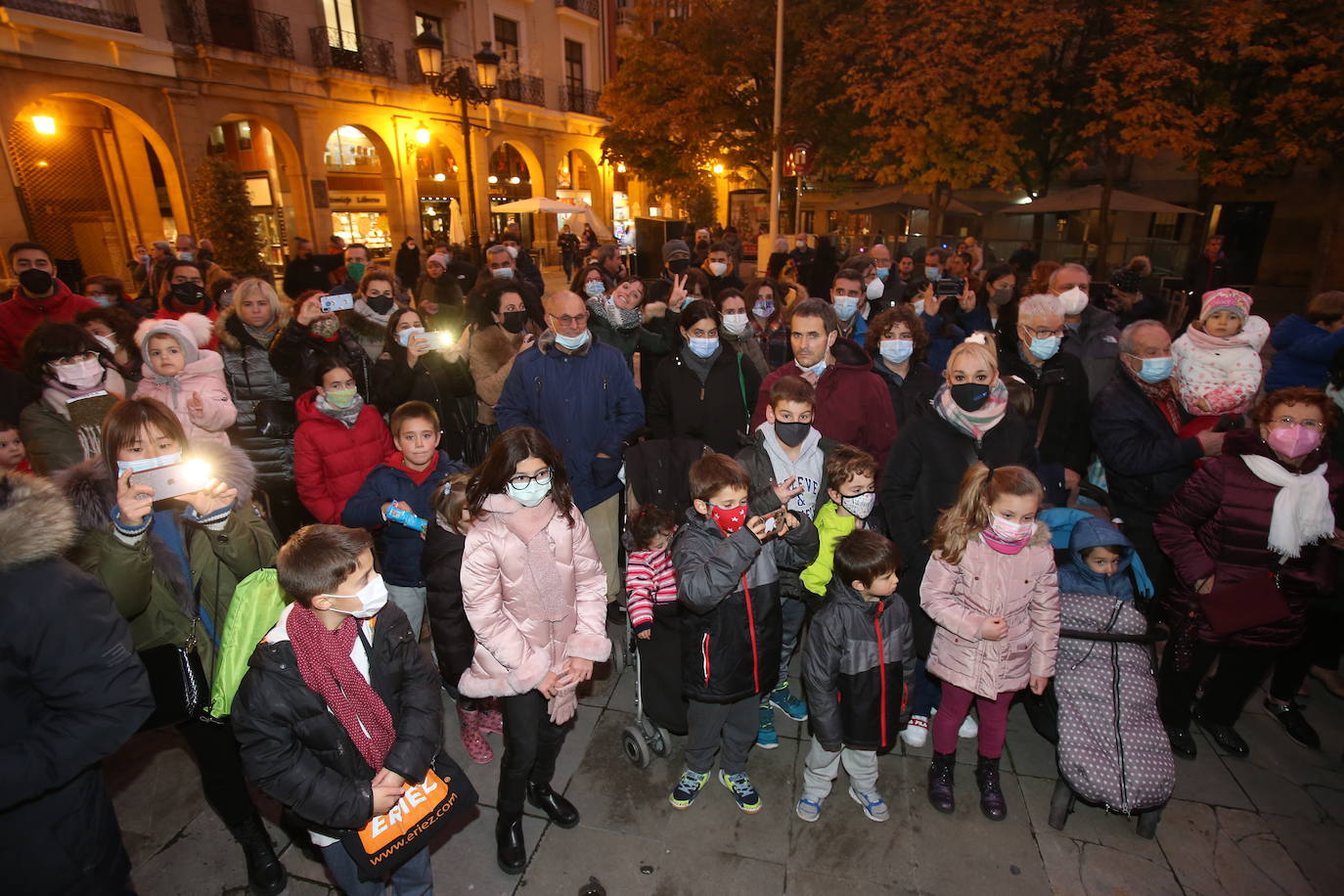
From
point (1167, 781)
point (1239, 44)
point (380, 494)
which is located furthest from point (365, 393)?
point (1239, 44)

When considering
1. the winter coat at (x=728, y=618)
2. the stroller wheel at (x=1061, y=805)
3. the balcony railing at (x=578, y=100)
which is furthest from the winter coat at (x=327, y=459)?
the balcony railing at (x=578, y=100)

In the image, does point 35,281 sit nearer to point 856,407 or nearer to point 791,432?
point 791,432

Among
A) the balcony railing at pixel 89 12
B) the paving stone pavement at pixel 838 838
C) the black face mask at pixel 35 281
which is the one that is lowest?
the paving stone pavement at pixel 838 838

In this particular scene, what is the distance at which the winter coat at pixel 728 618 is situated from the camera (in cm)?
311

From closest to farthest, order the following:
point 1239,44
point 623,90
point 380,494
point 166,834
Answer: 1. point 166,834
2. point 380,494
3. point 1239,44
4. point 623,90

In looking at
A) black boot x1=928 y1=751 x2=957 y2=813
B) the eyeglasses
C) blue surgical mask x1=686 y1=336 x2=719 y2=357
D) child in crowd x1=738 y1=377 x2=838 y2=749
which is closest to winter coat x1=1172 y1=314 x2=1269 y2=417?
child in crowd x1=738 y1=377 x2=838 y2=749

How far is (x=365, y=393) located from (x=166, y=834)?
2938mm

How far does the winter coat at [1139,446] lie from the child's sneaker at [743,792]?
2788mm

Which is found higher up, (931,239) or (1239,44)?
(1239,44)

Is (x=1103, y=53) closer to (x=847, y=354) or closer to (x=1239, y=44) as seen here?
(x=1239, y=44)

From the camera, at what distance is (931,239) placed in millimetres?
17781

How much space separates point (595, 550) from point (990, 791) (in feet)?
7.78

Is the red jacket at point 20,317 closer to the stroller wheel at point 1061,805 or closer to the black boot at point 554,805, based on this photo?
the black boot at point 554,805

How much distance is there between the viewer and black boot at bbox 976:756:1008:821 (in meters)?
3.42
